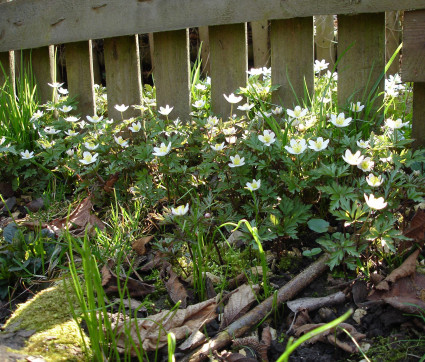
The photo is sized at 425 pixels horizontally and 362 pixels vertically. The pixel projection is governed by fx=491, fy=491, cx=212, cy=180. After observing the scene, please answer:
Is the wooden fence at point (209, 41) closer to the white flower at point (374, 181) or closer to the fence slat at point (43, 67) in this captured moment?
the fence slat at point (43, 67)

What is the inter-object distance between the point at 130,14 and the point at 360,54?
1398mm

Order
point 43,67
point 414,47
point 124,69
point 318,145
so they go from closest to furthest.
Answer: point 318,145 < point 414,47 < point 124,69 < point 43,67

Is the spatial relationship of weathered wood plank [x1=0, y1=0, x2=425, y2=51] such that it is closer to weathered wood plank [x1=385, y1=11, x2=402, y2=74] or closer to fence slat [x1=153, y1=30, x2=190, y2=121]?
fence slat [x1=153, y1=30, x2=190, y2=121]

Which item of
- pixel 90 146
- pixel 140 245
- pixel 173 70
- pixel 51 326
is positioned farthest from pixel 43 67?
pixel 51 326

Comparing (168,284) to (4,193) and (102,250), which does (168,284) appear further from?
(4,193)

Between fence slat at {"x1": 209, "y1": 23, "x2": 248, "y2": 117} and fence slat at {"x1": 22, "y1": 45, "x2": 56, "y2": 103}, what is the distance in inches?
47.0

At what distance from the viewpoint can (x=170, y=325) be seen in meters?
1.65

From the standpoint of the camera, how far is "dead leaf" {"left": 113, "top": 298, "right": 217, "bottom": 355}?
1564 mm

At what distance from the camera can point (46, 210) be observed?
2.64 meters

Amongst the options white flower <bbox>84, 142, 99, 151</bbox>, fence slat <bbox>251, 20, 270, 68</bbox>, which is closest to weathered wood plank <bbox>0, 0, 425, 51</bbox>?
white flower <bbox>84, 142, 99, 151</bbox>

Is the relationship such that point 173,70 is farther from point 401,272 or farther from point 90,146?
point 401,272

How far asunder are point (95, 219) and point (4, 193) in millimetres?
877

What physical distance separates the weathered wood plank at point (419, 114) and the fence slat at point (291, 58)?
58 cm

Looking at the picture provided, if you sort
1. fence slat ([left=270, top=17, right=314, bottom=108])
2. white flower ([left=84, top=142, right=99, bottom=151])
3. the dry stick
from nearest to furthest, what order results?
the dry stick → white flower ([left=84, top=142, right=99, bottom=151]) → fence slat ([left=270, top=17, right=314, bottom=108])
